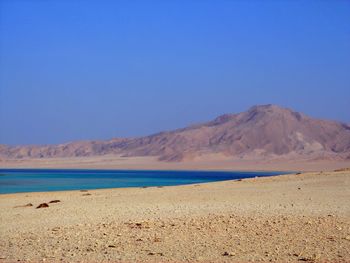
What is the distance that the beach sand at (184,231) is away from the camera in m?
9.95

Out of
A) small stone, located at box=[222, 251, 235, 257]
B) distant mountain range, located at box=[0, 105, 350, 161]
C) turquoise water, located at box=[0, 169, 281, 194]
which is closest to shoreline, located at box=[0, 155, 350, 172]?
distant mountain range, located at box=[0, 105, 350, 161]

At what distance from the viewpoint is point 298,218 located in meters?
13.1

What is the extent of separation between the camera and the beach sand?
32.7 ft

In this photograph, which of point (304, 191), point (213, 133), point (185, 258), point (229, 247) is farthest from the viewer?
point (213, 133)

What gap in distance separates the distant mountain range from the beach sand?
100698 millimetres

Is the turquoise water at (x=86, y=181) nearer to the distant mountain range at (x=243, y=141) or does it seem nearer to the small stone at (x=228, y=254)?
the small stone at (x=228, y=254)

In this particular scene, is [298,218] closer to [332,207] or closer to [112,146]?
[332,207]

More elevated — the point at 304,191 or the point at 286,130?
the point at 286,130

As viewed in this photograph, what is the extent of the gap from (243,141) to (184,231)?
135653 millimetres

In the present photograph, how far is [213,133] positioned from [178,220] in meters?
152

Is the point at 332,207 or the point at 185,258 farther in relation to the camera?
the point at 332,207

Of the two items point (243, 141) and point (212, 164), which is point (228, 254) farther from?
point (243, 141)

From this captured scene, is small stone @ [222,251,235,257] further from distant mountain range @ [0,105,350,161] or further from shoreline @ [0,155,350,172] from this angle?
distant mountain range @ [0,105,350,161]

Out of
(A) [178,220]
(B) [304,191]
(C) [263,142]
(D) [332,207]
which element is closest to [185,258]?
(A) [178,220]
